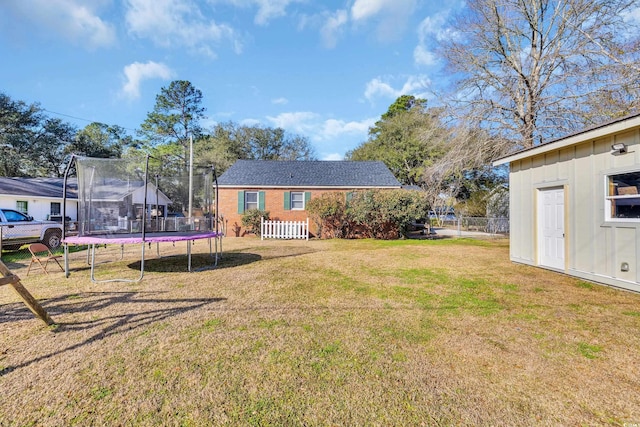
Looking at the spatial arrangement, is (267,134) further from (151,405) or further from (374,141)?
(151,405)

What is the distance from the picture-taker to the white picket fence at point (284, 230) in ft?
48.3

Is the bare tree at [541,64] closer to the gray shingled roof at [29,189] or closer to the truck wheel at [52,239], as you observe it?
the truck wheel at [52,239]

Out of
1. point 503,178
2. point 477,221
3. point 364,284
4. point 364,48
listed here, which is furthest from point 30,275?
point 503,178

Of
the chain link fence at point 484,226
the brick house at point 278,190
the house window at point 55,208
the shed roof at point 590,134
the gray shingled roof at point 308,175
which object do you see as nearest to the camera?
the shed roof at point 590,134

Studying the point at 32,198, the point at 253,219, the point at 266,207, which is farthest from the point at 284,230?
the point at 32,198

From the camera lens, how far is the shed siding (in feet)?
16.7

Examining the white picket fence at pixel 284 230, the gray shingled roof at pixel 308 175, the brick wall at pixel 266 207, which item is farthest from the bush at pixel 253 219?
the gray shingled roof at pixel 308 175

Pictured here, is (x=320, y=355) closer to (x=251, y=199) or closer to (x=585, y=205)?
(x=585, y=205)

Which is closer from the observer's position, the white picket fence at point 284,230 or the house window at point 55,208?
the white picket fence at point 284,230

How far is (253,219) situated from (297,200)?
109 inches

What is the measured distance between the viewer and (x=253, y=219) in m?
15.5

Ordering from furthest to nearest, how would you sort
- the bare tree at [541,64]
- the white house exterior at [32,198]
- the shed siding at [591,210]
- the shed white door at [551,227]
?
1. the white house exterior at [32,198]
2. the bare tree at [541,64]
3. the shed white door at [551,227]
4. the shed siding at [591,210]

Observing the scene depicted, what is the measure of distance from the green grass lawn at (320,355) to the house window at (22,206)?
48.5ft

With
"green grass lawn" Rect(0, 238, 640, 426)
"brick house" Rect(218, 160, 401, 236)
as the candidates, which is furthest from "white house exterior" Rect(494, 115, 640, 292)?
"brick house" Rect(218, 160, 401, 236)
